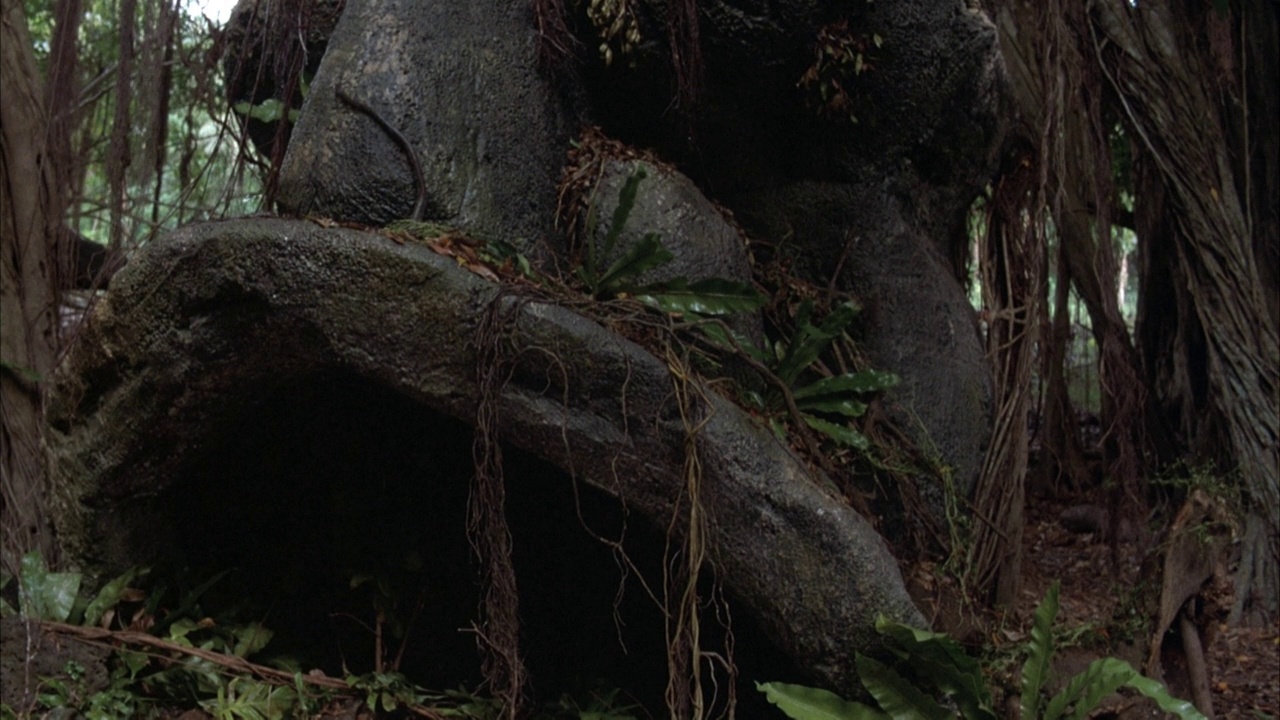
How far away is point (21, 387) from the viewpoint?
6.04 metres

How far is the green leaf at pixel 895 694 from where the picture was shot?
11.9 ft

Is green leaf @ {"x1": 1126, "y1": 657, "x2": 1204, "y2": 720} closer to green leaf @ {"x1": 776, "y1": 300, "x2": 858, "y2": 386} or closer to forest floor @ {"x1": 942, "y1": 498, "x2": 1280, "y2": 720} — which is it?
forest floor @ {"x1": 942, "y1": 498, "x2": 1280, "y2": 720}

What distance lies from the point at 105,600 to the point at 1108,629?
3.75 m

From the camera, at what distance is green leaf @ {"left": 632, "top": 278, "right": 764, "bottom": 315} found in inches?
163

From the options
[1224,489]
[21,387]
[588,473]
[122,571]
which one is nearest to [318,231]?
[588,473]

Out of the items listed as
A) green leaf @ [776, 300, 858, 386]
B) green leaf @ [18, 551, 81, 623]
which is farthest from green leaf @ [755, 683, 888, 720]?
green leaf @ [18, 551, 81, 623]

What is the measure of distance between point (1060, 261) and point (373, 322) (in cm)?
428

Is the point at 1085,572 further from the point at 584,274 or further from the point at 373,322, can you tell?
the point at 373,322

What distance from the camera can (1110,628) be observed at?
14.5ft

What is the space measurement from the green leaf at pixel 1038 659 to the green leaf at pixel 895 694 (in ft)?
1.04

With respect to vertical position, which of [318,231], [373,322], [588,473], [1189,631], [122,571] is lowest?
[122,571]

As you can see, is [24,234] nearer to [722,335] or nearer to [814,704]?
[722,335]

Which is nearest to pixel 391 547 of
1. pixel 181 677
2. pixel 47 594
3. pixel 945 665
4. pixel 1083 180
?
pixel 181 677

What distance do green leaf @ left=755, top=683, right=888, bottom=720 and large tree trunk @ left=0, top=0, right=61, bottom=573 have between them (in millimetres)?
4282
